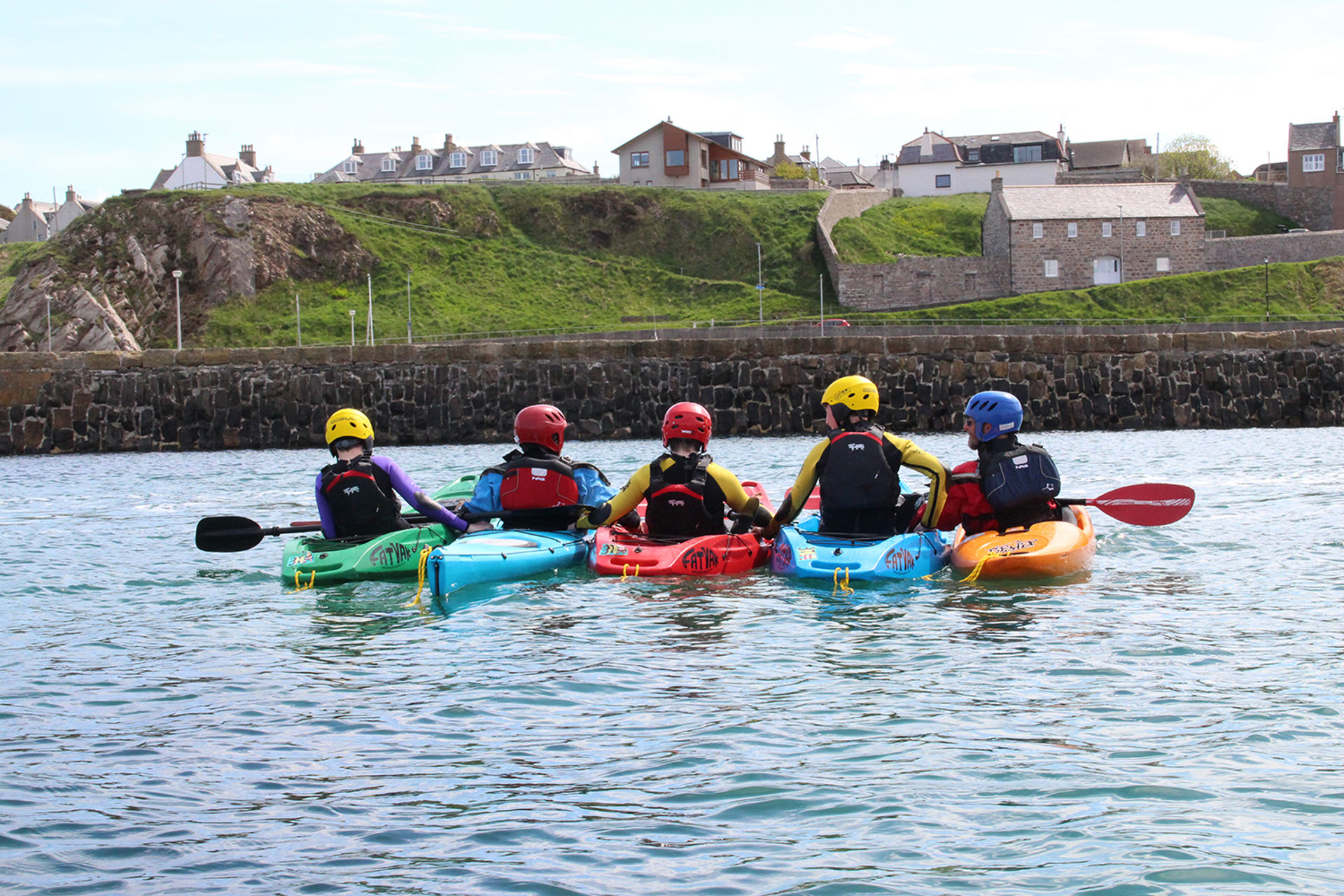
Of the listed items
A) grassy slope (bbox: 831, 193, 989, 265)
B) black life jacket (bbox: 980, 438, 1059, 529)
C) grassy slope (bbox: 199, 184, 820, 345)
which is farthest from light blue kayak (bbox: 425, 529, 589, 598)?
grassy slope (bbox: 831, 193, 989, 265)

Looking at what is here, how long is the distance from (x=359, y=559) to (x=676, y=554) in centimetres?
279

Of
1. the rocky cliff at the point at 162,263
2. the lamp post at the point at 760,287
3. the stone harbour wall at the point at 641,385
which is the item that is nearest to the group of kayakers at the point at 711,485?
the stone harbour wall at the point at 641,385

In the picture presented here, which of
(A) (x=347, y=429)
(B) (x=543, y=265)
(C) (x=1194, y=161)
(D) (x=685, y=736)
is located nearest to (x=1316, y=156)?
(C) (x=1194, y=161)

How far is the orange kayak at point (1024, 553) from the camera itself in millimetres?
10766

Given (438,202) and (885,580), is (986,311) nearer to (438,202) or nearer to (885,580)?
(438,202)

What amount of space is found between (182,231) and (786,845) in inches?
3484

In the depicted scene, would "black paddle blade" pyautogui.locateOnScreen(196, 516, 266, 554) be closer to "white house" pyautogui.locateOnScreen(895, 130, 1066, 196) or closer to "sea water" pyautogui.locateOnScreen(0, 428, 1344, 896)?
"sea water" pyautogui.locateOnScreen(0, 428, 1344, 896)

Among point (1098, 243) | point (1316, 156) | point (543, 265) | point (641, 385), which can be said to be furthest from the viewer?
point (1316, 156)

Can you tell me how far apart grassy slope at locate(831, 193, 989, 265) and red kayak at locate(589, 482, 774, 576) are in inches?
2956

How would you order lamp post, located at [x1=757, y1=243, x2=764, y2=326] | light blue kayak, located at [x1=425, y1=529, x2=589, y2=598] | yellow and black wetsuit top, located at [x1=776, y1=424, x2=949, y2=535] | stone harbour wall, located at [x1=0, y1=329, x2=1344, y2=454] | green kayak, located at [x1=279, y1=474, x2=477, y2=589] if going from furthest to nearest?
lamp post, located at [x1=757, y1=243, x2=764, y2=326] < stone harbour wall, located at [x1=0, y1=329, x2=1344, y2=454] < green kayak, located at [x1=279, y1=474, x2=477, y2=589] < yellow and black wetsuit top, located at [x1=776, y1=424, x2=949, y2=535] < light blue kayak, located at [x1=425, y1=529, x2=589, y2=598]

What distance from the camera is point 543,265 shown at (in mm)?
90000

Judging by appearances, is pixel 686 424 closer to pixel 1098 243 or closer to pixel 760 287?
pixel 760 287

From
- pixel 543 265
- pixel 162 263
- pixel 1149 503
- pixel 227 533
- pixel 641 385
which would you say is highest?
pixel 162 263

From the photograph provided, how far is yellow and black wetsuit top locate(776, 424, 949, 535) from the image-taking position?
11.1 metres
